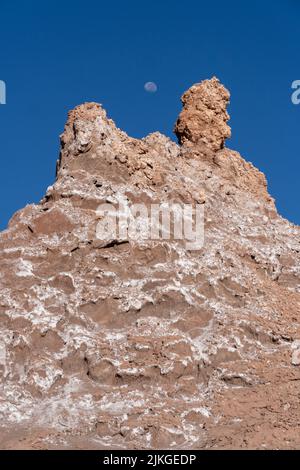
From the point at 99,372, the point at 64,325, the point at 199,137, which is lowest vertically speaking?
the point at 99,372

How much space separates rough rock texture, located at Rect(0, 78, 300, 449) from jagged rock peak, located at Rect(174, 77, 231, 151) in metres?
3.57

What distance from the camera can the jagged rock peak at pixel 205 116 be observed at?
137ft

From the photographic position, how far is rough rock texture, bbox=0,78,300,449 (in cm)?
2531

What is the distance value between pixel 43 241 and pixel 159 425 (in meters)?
10.9

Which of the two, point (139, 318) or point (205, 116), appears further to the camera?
point (205, 116)

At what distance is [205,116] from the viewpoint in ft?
137

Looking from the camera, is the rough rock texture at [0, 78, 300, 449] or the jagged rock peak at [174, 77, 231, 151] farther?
the jagged rock peak at [174, 77, 231, 151]

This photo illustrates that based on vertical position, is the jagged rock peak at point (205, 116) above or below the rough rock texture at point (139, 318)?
above

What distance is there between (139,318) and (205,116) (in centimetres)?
1595

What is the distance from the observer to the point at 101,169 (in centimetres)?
3556

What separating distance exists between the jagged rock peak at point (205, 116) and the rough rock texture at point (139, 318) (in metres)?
3.57

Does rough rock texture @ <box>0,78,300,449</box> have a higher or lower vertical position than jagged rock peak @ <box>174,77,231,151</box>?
lower
